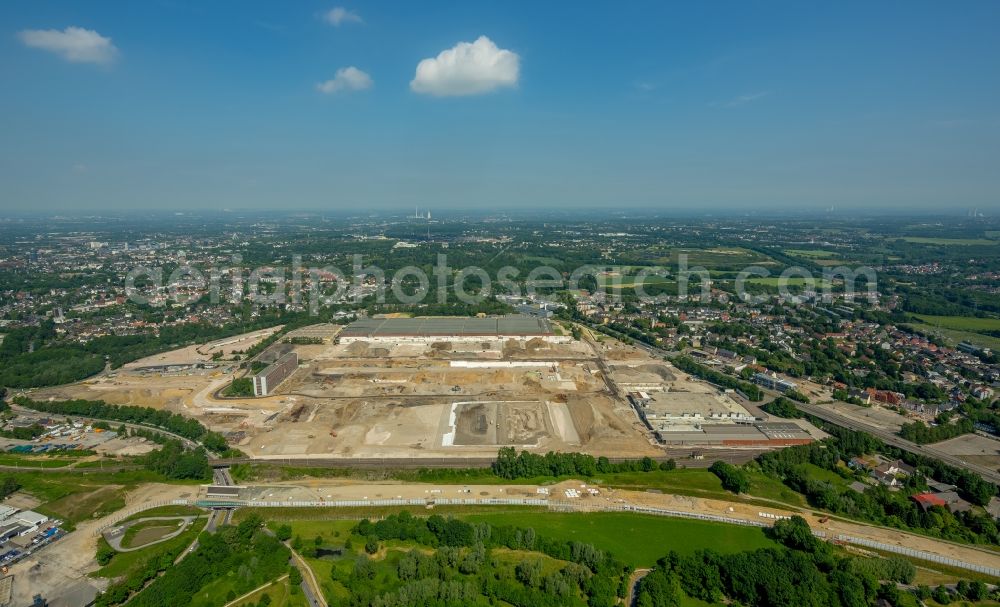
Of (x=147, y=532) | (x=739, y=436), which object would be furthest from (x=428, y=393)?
(x=739, y=436)

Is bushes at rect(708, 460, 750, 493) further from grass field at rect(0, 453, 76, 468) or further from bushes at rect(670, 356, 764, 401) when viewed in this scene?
grass field at rect(0, 453, 76, 468)

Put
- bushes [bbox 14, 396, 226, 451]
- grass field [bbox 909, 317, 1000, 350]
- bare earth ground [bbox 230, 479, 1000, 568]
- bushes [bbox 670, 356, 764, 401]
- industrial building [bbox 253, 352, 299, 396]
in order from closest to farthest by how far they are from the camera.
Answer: bare earth ground [bbox 230, 479, 1000, 568] < bushes [bbox 14, 396, 226, 451] < industrial building [bbox 253, 352, 299, 396] < bushes [bbox 670, 356, 764, 401] < grass field [bbox 909, 317, 1000, 350]

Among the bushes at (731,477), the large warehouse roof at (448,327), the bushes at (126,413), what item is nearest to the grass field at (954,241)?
the large warehouse roof at (448,327)

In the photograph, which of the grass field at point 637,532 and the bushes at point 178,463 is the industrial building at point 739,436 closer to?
the grass field at point 637,532

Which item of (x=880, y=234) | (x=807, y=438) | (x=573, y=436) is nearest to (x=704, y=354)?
(x=807, y=438)

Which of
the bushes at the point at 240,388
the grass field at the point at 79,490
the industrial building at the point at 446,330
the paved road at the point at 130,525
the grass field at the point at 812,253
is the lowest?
the paved road at the point at 130,525

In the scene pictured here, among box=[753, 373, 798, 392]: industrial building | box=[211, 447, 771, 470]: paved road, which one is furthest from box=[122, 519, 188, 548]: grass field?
box=[753, 373, 798, 392]: industrial building
